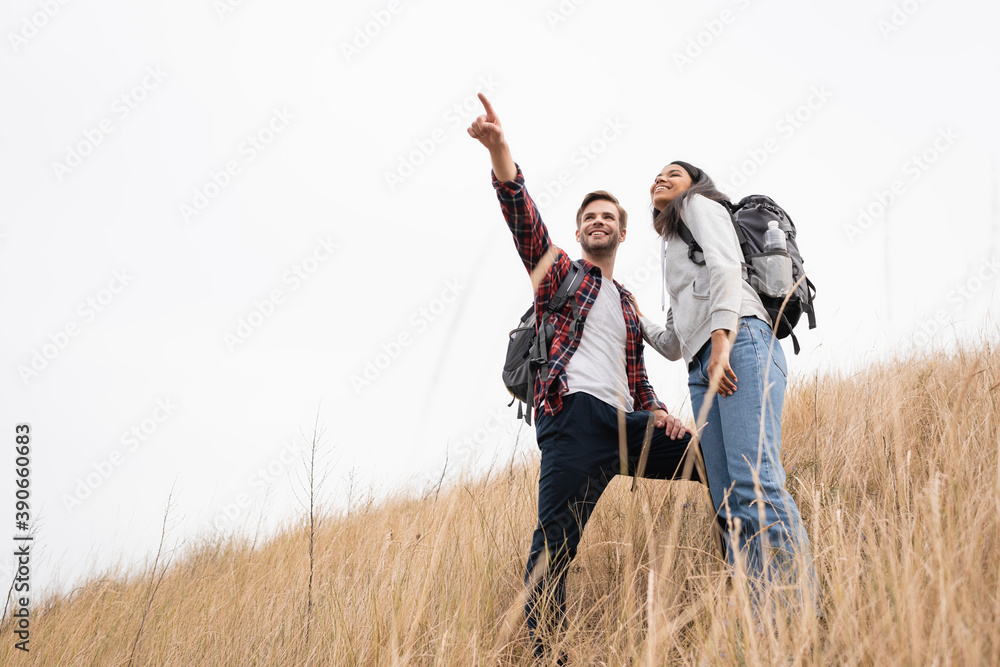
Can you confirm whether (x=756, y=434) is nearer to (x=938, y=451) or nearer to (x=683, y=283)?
(x=683, y=283)

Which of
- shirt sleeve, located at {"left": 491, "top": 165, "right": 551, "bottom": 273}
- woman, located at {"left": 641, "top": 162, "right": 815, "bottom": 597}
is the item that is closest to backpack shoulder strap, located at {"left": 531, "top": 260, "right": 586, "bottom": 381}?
shirt sleeve, located at {"left": 491, "top": 165, "right": 551, "bottom": 273}

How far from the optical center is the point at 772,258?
7.09 feet

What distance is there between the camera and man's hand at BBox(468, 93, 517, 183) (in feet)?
7.27

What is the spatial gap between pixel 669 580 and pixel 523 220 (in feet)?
5.40

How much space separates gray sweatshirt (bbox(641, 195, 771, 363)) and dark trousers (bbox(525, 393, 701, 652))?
0.39 m

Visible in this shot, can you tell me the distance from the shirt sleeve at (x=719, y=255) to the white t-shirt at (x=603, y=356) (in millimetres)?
533

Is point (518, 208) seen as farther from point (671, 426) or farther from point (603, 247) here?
point (671, 426)

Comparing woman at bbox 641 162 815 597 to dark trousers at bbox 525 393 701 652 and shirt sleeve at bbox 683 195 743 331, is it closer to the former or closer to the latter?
shirt sleeve at bbox 683 195 743 331

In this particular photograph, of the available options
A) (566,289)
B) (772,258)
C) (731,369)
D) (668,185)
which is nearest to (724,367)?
(731,369)

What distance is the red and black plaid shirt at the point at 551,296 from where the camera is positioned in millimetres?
2385

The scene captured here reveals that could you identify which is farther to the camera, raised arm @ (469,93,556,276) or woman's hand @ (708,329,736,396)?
raised arm @ (469,93,556,276)

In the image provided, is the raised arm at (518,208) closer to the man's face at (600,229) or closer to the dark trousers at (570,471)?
the man's face at (600,229)

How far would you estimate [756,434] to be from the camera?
6.37ft

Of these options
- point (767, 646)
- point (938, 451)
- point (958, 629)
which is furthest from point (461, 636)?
point (938, 451)
